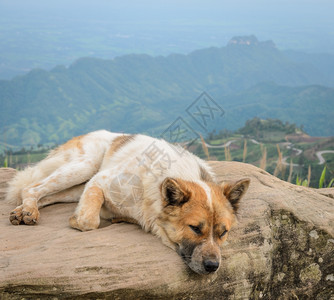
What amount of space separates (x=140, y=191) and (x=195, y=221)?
1136mm

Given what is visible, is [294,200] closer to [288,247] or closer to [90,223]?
[288,247]

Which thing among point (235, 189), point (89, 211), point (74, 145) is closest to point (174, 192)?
point (235, 189)

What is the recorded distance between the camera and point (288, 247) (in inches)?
220

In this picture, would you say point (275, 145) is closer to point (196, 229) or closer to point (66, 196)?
point (66, 196)

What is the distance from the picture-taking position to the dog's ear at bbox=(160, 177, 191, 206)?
4609 mm

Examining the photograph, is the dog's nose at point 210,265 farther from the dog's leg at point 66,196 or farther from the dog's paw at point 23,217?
the dog's leg at point 66,196

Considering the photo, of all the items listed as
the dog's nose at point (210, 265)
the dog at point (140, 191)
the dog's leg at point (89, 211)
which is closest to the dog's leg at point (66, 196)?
the dog at point (140, 191)

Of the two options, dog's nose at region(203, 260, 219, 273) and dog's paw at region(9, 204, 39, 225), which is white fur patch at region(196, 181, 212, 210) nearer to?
dog's nose at region(203, 260, 219, 273)

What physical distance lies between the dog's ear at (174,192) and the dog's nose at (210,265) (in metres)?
0.73

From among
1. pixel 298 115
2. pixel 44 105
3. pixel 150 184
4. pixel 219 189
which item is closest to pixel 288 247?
pixel 219 189

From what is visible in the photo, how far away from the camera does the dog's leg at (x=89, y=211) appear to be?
211 inches

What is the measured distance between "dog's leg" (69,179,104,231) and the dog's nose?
1722 millimetres

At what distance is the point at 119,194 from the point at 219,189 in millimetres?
1424

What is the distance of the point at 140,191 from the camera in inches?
215
